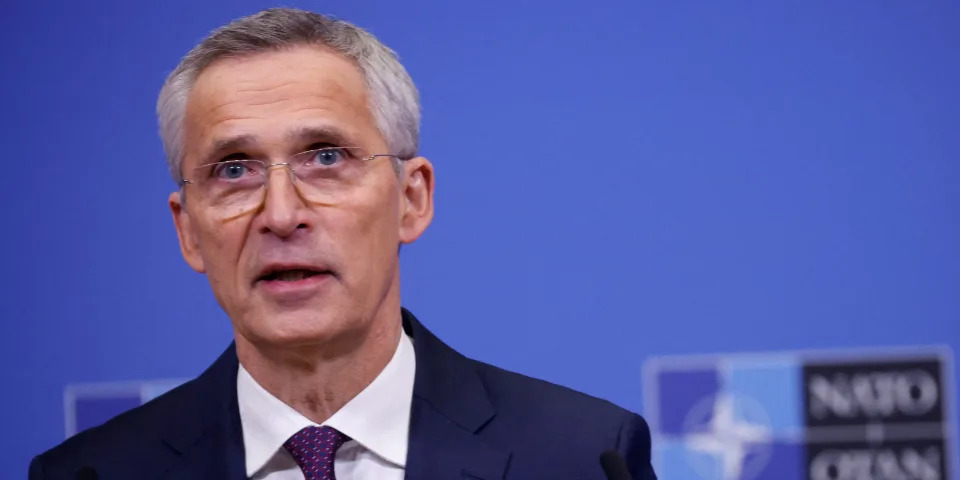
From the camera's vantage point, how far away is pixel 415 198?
1.92 metres

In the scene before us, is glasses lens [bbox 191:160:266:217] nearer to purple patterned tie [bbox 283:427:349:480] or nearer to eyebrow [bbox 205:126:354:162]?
eyebrow [bbox 205:126:354:162]

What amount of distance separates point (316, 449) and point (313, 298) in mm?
210

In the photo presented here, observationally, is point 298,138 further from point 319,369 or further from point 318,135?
point 319,369

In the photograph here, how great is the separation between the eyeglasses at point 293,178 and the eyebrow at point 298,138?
16 mm

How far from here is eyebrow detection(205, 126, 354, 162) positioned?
1.73 m

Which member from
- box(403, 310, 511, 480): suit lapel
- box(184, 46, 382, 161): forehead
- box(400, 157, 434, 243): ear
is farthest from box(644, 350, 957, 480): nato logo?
box(184, 46, 382, 161): forehead

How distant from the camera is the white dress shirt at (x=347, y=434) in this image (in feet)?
5.82

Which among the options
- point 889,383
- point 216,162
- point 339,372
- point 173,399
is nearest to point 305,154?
point 216,162

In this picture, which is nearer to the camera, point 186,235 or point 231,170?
point 231,170

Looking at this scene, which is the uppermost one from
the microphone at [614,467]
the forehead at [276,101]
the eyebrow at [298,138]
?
the forehead at [276,101]

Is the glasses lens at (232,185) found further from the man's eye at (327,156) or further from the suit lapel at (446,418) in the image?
the suit lapel at (446,418)

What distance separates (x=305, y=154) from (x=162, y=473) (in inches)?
19.6

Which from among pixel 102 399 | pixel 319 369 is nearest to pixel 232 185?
pixel 319 369

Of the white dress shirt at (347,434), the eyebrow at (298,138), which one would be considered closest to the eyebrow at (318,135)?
the eyebrow at (298,138)
